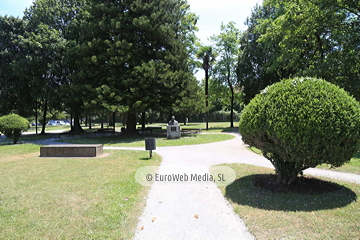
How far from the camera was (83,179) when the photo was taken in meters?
6.77

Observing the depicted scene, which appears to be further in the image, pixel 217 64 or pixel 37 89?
pixel 217 64

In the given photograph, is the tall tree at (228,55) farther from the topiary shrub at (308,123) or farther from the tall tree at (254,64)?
the topiary shrub at (308,123)

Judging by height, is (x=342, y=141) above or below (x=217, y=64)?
below

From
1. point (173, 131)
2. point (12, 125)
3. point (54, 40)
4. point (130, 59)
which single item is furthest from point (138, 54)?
point (12, 125)

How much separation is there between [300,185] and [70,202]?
5.47m

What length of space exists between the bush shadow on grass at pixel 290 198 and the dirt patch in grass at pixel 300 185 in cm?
9

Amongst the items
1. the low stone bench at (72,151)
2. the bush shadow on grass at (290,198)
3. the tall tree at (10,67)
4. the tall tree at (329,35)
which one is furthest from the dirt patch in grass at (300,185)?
the tall tree at (10,67)

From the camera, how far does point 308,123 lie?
4.60m

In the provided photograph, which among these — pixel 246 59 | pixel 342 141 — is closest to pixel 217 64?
pixel 246 59

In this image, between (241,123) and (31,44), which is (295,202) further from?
(31,44)

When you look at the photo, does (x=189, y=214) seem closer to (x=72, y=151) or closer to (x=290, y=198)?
(x=290, y=198)

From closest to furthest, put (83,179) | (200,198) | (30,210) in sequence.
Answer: (30,210) < (200,198) < (83,179)

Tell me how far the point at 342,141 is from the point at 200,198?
10.7ft

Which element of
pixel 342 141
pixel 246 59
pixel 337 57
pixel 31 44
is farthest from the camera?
pixel 246 59
